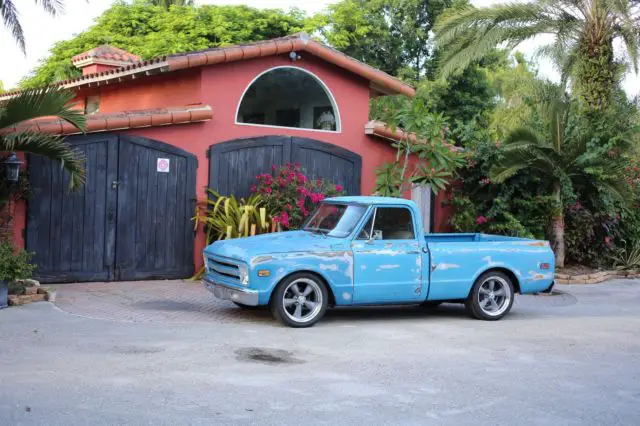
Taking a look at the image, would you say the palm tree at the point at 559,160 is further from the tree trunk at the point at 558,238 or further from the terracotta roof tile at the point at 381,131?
the terracotta roof tile at the point at 381,131

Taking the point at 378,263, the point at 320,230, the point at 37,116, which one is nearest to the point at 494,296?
the point at 378,263

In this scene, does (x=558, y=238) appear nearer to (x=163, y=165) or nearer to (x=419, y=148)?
(x=419, y=148)

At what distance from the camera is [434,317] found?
11.3 metres

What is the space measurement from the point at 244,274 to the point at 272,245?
565 millimetres

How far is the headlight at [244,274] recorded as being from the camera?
31.4ft

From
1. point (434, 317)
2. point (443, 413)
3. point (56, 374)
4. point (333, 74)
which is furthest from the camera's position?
point (333, 74)

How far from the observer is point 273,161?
15.3 metres

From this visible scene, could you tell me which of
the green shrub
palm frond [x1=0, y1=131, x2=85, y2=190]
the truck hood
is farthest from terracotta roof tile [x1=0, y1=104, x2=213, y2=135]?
the truck hood

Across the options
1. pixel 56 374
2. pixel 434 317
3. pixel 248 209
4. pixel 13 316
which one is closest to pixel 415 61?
pixel 248 209

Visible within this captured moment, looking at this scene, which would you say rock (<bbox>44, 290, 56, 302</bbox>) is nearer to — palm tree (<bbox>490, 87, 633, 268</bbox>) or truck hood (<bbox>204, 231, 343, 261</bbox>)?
truck hood (<bbox>204, 231, 343, 261</bbox>)

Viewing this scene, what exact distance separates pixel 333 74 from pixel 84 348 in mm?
9586

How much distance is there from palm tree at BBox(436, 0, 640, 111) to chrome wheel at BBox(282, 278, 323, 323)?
11.3m

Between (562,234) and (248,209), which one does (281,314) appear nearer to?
(248,209)

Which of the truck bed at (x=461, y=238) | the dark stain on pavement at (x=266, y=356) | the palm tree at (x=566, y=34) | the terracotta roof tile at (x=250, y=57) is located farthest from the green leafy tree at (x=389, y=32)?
the dark stain on pavement at (x=266, y=356)
